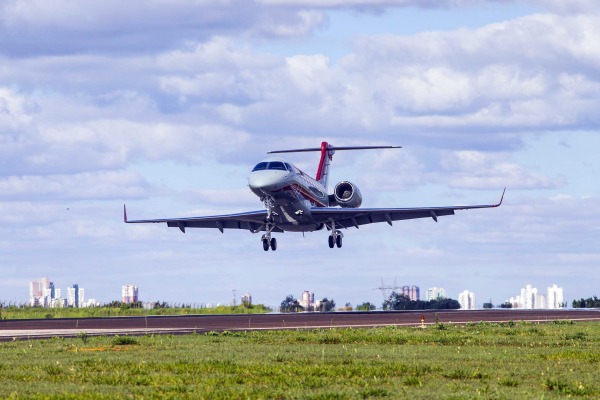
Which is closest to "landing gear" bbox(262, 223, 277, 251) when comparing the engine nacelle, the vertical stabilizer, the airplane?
the airplane

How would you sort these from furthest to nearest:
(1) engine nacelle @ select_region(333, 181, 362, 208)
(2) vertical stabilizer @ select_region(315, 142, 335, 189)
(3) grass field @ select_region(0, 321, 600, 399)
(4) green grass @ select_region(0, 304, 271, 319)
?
(2) vertical stabilizer @ select_region(315, 142, 335, 189), (1) engine nacelle @ select_region(333, 181, 362, 208), (4) green grass @ select_region(0, 304, 271, 319), (3) grass field @ select_region(0, 321, 600, 399)

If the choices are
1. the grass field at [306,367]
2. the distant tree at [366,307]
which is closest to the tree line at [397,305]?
the distant tree at [366,307]

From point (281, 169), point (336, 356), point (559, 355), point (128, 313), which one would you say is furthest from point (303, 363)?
point (128, 313)

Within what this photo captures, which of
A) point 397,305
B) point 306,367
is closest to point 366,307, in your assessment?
point 397,305

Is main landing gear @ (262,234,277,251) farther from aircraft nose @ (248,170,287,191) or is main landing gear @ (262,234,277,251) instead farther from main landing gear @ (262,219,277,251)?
aircraft nose @ (248,170,287,191)

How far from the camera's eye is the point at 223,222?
8594 centimetres

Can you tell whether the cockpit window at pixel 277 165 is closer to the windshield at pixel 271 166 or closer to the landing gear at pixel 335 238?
the windshield at pixel 271 166

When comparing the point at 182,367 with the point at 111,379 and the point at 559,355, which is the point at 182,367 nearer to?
the point at 111,379

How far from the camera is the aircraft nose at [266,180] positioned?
231 feet

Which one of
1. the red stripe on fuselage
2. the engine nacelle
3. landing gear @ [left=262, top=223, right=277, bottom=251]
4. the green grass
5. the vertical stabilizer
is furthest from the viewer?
the vertical stabilizer

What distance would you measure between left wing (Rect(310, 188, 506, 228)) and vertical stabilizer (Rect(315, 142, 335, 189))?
693 inches

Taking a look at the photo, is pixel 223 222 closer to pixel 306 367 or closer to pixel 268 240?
pixel 268 240

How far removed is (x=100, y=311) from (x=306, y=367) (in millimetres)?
57618

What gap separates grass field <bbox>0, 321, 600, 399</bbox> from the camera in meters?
19.9
